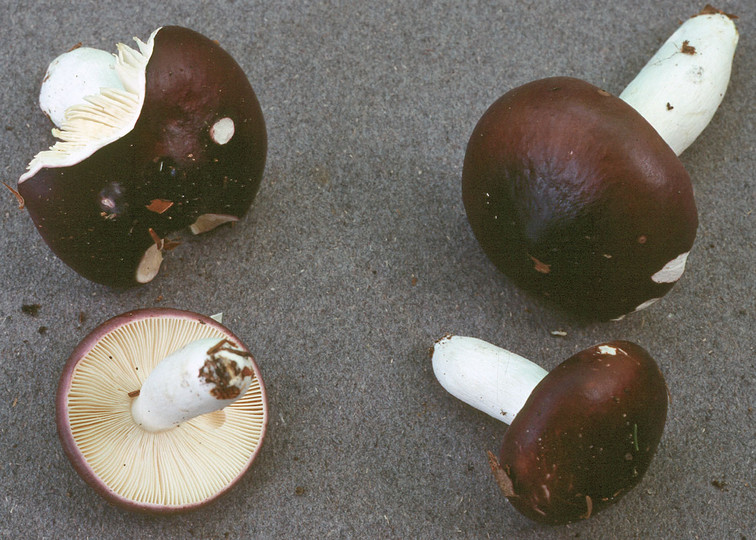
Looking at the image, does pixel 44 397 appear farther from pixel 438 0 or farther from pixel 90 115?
pixel 438 0

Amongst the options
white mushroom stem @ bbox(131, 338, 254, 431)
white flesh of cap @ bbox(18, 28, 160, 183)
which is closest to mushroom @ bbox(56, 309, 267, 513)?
white mushroom stem @ bbox(131, 338, 254, 431)

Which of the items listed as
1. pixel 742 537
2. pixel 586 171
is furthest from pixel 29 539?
pixel 742 537

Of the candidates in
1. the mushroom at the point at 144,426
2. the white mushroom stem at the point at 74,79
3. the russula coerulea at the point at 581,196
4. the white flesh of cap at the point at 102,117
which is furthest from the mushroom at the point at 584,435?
the white mushroom stem at the point at 74,79

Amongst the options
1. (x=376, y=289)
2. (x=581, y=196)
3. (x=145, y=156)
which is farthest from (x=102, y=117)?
(x=581, y=196)

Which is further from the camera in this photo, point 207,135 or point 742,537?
point 742,537

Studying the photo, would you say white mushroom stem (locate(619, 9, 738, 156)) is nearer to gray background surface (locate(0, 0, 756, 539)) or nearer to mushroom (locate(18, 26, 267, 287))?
gray background surface (locate(0, 0, 756, 539))

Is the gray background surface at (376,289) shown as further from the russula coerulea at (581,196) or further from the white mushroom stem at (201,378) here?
the white mushroom stem at (201,378)
